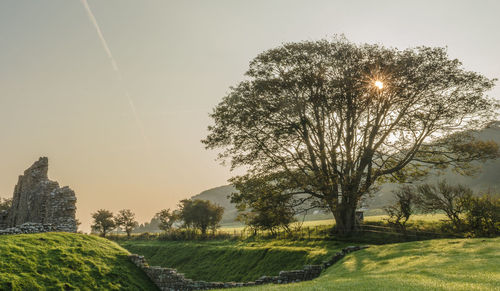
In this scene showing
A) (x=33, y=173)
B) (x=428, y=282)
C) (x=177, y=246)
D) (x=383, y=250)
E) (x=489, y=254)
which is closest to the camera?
(x=428, y=282)

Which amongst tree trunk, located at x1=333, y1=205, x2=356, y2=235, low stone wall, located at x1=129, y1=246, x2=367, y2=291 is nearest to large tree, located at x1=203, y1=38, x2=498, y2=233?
tree trunk, located at x1=333, y1=205, x2=356, y2=235

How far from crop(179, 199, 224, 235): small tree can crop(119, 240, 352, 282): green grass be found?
18.1 m

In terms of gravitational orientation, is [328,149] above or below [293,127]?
below

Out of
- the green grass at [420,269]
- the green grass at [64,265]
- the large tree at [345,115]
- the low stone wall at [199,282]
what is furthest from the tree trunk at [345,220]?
the green grass at [64,265]

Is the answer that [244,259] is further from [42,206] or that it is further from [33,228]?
[42,206]

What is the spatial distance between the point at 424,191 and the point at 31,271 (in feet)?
124

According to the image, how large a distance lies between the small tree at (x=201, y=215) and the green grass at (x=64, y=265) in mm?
40962

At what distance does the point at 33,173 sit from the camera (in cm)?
3569

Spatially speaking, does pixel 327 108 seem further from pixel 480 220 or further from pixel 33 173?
pixel 33 173

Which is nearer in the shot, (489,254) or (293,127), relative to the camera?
(489,254)

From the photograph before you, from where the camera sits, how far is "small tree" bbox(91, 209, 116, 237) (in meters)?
73.1

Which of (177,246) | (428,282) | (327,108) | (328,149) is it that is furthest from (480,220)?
(177,246)

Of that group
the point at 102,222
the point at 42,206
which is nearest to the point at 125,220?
the point at 102,222

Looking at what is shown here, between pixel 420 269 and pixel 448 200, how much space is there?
23635 mm
